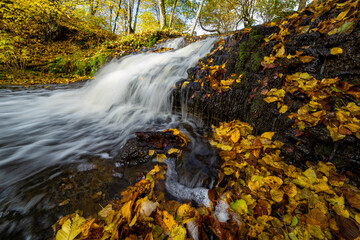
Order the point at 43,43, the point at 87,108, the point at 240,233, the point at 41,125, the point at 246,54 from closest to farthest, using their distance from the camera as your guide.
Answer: the point at 240,233 → the point at 246,54 → the point at 41,125 → the point at 87,108 → the point at 43,43

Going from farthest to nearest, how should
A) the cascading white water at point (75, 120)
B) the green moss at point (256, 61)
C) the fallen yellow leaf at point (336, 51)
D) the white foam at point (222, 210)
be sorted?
the green moss at point (256, 61) < the cascading white water at point (75, 120) < the fallen yellow leaf at point (336, 51) < the white foam at point (222, 210)

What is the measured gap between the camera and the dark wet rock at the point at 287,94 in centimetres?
158

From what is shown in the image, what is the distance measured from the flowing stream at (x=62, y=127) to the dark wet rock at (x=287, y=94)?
2.48 feet

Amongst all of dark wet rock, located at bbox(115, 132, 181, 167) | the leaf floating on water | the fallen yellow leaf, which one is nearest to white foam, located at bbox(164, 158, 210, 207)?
the leaf floating on water

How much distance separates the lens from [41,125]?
3107 millimetres

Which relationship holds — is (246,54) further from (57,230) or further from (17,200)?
(17,200)

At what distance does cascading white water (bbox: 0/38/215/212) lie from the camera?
2012 mm

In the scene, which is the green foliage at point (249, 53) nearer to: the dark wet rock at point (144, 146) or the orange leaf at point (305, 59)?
the orange leaf at point (305, 59)

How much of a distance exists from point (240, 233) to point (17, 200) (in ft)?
7.01

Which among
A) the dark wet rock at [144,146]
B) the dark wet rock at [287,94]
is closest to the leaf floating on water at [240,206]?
the dark wet rock at [287,94]

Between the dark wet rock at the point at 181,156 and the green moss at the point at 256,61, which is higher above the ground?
the green moss at the point at 256,61

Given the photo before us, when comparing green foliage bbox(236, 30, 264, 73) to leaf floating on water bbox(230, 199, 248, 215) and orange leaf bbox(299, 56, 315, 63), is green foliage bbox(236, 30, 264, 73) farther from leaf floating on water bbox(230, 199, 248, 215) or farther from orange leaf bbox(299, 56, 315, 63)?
leaf floating on water bbox(230, 199, 248, 215)

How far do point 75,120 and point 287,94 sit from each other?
14.6 feet

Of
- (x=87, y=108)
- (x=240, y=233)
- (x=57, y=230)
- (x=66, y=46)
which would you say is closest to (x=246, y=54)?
(x=240, y=233)
